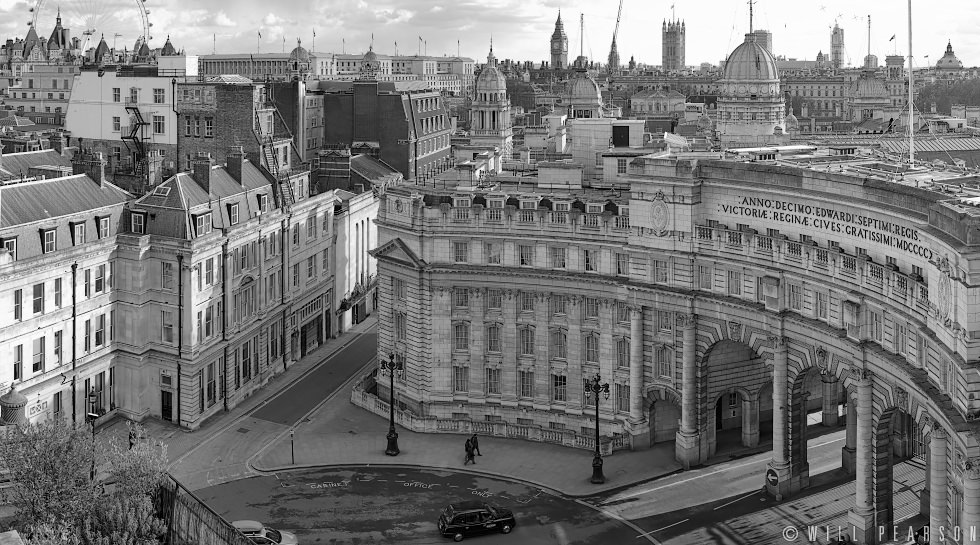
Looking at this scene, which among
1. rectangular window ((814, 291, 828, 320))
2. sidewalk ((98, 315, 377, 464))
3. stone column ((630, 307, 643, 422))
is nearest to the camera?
rectangular window ((814, 291, 828, 320))

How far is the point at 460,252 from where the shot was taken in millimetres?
91500

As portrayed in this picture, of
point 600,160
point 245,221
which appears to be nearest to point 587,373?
point 600,160

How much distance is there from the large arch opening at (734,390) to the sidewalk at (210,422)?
3282 centimetres

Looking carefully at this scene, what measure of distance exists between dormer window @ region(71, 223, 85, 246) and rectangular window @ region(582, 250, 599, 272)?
32.1 meters

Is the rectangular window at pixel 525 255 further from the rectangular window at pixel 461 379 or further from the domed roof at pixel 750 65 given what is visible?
the domed roof at pixel 750 65

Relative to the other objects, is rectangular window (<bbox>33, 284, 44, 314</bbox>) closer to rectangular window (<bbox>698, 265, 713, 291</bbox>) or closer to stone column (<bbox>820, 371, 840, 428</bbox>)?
rectangular window (<bbox>698, 265, 713, 291</bbox>)

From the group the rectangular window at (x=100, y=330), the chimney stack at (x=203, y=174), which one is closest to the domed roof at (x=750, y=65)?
the chimney stack at (x=203, y=174)

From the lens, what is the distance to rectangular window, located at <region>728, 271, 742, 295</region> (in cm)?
8044

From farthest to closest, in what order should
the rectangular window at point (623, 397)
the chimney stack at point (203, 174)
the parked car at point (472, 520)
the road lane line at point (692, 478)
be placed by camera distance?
the chimney stack at point (203, 174) → the rectangular window at point (623, 397) → the road lane line at point (692, 478) → the parked car at point (472, 520)

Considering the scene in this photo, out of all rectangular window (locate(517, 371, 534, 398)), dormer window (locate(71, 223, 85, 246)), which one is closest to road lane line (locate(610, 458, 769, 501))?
rectangular window (locate(517, 371, 534, 398))

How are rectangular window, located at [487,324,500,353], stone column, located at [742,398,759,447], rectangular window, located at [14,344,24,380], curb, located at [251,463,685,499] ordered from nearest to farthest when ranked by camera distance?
curb, located at [251,463,685,499]
rectangular window, located at [14,344,24,380]
stone column, located at [742,398,759,447]
rectangular window, located at [487,324,500,353]

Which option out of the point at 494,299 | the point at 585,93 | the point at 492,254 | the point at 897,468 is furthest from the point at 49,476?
the point at 585,93

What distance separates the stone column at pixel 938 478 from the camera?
62.0 metres

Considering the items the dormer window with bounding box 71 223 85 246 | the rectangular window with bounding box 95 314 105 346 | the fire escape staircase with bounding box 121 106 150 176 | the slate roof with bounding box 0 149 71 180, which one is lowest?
the rectangular window with bounding box 95 314 105 346
